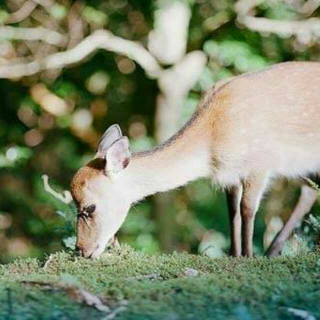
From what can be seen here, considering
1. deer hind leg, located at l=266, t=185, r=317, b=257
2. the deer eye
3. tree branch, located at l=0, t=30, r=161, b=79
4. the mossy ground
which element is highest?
tree branch, located at l=0, t=30, r=161, b=79

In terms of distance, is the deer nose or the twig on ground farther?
the deer nose

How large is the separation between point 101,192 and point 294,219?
1.68 m

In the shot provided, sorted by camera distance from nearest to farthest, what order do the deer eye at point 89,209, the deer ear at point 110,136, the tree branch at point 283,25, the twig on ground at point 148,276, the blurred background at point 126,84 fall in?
the twig on ground at point 148,276 < the deer eye at point 89,209 < the deer ear at point 110,136 < the tree branch at point 283,25 < the blurred background at point 126,84

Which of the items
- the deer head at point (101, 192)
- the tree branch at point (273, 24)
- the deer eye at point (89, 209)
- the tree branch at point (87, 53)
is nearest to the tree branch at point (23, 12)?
the tree branch at point (87, 53)

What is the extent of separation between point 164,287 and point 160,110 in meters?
7.31

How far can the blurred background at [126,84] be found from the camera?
10172 millimetres

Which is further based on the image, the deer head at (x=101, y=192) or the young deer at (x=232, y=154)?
the young deer at (x=232, y=154)

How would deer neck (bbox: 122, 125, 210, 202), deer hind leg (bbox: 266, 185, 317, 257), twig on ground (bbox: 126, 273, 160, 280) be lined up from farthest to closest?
deer hind leg (bbox: 266, 185, 317, 257) → deer neck (bbox: 122, 125, 210, 202) → twig on ground (bbox: 126, 273, 160, 280)

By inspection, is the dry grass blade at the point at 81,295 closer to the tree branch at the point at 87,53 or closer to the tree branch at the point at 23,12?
the tree branch at the point at 87,53

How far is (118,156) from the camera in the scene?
6.12 m

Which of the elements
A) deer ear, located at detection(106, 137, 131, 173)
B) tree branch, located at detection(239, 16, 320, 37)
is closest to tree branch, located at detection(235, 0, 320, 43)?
tree branch, located at detection(239, 16, 320, 37)

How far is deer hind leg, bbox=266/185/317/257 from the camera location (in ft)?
22.5

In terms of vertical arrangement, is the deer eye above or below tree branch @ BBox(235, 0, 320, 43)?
below

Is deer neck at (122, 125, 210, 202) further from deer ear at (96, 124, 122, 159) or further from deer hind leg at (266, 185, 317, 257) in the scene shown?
deer hind leg at (266, 185, 317, 257)
